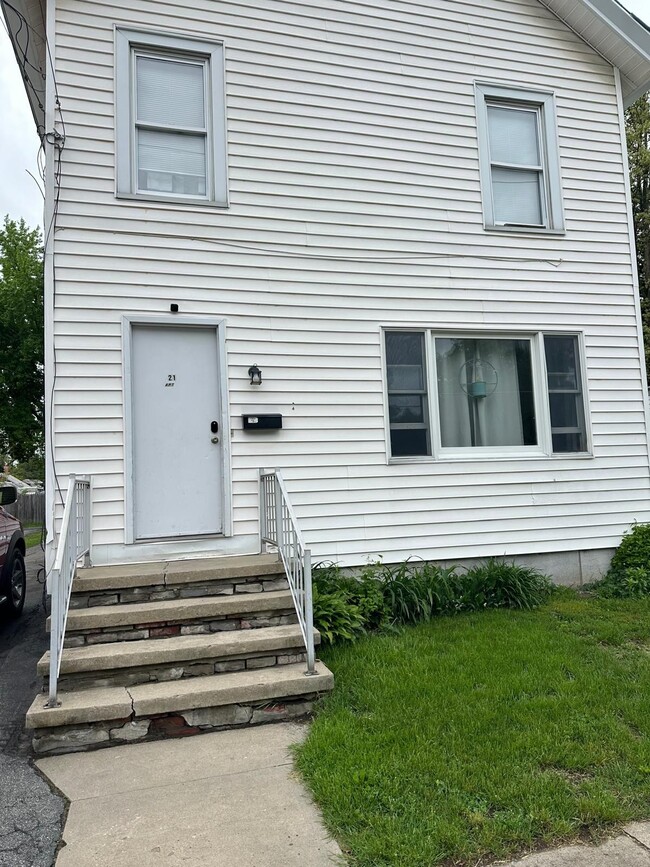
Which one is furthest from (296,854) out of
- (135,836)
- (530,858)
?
(530,858)

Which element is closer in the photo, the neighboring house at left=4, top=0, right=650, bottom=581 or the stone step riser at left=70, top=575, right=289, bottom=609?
the stone step riser at left=70, top=575, right=289, bottom=609

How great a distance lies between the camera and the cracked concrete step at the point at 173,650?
3.72 m

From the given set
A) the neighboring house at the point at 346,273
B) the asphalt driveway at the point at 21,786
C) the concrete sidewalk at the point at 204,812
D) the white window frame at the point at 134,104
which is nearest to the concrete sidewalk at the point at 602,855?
the concrete sidewalk at the point at 204,812

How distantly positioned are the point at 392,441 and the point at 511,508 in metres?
1.49

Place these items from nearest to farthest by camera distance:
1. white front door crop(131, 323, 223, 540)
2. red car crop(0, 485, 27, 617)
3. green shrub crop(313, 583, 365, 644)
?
green shrub crop(313, 583, 365, 644), white front door crop(131, 323, 223, 540), red car crop(0, 485, 27, 617)

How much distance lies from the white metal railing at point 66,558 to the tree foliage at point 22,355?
1300cm

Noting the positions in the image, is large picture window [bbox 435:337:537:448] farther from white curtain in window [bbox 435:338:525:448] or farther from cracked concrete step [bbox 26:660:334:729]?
cracked concrete step [bbox 26:660:334:729]

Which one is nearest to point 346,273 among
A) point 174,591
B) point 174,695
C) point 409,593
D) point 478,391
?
point 478,391

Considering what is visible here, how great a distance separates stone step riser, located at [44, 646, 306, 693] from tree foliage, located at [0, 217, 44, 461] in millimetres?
14425

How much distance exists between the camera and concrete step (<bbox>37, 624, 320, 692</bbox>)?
3.73 meters

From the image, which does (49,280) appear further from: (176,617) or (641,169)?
(641,169)

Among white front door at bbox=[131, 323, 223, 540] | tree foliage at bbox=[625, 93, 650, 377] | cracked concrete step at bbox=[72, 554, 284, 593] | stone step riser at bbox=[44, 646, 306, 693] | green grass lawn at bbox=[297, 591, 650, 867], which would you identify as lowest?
green grass lawn at bbox=[297, 591, 650, 867]

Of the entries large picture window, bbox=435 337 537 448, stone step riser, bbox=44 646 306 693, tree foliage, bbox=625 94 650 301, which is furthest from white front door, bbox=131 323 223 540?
tree foliage, bbox=625 94 650 301

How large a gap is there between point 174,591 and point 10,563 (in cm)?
286
